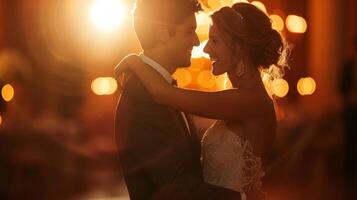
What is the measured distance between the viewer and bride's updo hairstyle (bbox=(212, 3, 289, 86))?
516 centimetres

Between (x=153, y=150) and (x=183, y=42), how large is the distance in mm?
599

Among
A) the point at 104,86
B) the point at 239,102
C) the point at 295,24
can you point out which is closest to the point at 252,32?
the point at 239,102

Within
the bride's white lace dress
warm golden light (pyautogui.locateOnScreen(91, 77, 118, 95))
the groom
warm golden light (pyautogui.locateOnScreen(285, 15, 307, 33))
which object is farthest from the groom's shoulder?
warm golden light (pyautogui.locateOnScreen(285, 15, 307, 33))

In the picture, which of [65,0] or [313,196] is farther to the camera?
[65,0]

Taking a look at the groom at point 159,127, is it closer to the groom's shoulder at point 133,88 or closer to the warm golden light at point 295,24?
the groom's shoulder at point 133,88

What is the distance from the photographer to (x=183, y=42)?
15.3 feet

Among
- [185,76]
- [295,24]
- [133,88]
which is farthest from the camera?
[185,76]

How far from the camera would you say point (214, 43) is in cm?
518

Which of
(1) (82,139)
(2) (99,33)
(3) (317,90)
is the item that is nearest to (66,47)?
(2) (99,33)

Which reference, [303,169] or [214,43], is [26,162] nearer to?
[303,169]

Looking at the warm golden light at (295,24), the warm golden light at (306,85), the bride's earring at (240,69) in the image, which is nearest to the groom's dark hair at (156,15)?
the bride's earring at (240,69)

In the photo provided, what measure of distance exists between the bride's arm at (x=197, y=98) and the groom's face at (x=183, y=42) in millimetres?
117

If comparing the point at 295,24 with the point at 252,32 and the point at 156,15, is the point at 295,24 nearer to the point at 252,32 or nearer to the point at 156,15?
the point at 252,32

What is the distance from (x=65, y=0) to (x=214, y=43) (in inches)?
866
